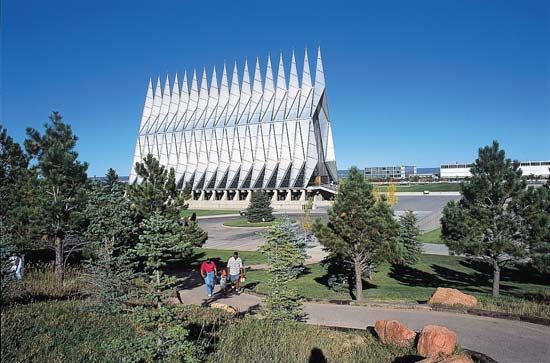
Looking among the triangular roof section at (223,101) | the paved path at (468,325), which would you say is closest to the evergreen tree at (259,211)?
the paved path at (468,325)

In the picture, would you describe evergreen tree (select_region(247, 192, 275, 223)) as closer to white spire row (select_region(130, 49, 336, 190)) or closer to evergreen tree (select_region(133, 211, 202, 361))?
white spire row (select_region(130, 49, 336, 190))

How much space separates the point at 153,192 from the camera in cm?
1511

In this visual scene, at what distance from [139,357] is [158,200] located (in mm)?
10876

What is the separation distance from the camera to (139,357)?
484cm

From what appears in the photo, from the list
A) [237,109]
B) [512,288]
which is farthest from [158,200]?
[237,109]

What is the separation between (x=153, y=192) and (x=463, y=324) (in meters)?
11.3

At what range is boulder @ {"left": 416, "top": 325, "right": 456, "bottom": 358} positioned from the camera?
252 inches

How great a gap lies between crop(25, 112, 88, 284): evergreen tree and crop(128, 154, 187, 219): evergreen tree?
2619mm

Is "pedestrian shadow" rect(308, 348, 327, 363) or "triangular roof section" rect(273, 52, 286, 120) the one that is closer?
"pedestrian shadow" rect(308, 348, 327, 363)

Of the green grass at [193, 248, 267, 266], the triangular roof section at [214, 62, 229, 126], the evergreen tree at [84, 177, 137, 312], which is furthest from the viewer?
the triangular roof section at [214, 62, 229, 126]

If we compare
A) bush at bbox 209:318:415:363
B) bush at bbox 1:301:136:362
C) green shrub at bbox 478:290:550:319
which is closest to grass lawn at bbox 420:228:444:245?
green shrub at bbox 478:290:550:319

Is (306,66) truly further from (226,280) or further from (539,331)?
(539,331)

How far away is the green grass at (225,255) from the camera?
69.5ft

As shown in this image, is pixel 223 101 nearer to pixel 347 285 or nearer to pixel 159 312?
pixel 347 285
